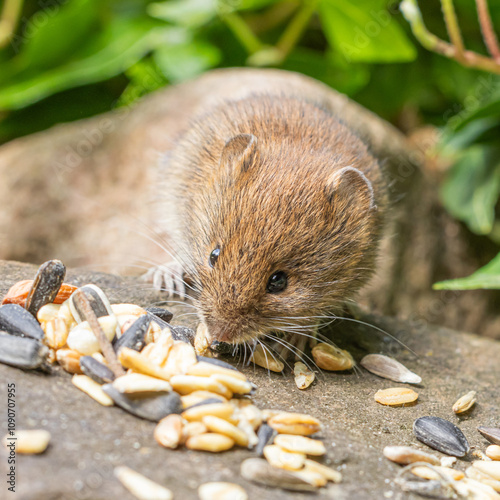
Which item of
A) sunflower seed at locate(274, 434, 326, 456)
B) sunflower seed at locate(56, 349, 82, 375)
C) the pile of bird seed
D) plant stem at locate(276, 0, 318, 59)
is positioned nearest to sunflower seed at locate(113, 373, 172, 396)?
the pile of bird seed

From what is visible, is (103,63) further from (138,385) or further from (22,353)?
(138,385)

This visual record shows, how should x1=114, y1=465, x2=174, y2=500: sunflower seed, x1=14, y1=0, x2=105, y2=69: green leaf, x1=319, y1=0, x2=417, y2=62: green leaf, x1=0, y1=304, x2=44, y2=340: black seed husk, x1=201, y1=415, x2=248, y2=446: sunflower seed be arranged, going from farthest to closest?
x1=14, y1=0, x2=105, y2=69: green leaf → x1=319, y1=0, x2=417, y2=62: green leaf → x1=0, y1=304, x2=44, y2=340: black seed husk → x1=201, y1=415, x2=248, y2=446: sunflower seed → x1=114, y1=465, x2=174, y2=500: sunflower seed

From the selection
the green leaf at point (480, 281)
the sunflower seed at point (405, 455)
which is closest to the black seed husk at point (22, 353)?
the sunflower seed at point (405, 455)

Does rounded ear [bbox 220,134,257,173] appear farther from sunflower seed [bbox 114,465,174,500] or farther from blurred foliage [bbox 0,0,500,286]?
blurred foliage [bbox 0,0,500,286]

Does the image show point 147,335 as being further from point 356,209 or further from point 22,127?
point 22,127

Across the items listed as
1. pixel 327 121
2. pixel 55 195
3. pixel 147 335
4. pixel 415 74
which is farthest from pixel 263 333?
pixel 415 74

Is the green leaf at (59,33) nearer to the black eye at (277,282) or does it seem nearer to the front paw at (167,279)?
the front paw at (167,279)

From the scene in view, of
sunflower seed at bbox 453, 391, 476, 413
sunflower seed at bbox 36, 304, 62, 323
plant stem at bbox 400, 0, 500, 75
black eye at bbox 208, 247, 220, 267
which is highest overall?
plant stem at bbox 400, 0, 500, 75
